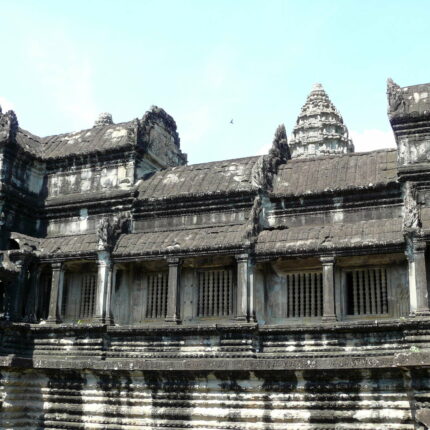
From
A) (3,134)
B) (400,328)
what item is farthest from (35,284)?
(400,328)

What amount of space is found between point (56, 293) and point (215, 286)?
4522 millimetres

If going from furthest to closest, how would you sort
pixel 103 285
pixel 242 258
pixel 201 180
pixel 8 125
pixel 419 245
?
pixel 8 125 < pixel 201 180 < pixel 103 285 < pixel 242 258 < pixel 419 245

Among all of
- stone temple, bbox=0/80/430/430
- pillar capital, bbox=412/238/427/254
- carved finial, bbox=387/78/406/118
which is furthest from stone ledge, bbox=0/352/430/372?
carved finial, bbox=387/78/406/118

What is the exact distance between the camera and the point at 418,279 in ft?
47.2

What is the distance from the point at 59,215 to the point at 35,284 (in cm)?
243

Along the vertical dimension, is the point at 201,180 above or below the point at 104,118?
below

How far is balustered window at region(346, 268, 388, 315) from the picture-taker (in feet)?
51.5

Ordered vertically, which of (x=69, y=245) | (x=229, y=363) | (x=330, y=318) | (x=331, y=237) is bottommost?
(x=229, y=363)

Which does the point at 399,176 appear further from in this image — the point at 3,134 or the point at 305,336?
the point at 3,134

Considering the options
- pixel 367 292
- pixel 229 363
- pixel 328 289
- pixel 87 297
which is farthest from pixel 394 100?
pixel 87 297

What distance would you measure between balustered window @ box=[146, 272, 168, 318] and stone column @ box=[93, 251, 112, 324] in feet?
→ 3.90

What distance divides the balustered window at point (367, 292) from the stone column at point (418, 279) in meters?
1.28

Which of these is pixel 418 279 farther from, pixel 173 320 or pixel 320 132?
pixel 320 132

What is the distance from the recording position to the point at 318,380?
Answer: 1403 cm
